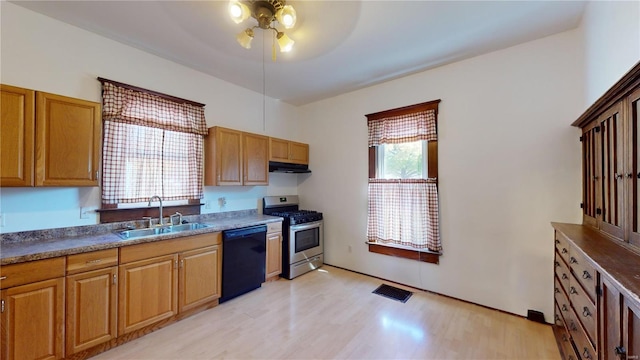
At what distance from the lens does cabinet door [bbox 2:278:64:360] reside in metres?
1.61

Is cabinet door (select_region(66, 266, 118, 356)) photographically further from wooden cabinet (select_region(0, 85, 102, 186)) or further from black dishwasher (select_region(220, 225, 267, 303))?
black dishwasher (select_region(220, 225, 267, 303))

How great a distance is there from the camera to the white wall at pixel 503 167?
2.36 metres

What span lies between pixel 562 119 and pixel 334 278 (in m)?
3.16

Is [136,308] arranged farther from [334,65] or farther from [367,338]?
[334,65]

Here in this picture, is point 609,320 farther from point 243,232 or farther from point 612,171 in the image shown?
point 243,232

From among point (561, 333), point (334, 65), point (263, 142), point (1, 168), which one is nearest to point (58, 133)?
point (1, 168)

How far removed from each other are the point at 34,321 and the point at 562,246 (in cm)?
398

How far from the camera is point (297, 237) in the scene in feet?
12.1

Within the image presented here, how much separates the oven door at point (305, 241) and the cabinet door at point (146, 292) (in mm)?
1534

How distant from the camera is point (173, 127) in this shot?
2.95 meters

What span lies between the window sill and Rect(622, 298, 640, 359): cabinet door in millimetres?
2054

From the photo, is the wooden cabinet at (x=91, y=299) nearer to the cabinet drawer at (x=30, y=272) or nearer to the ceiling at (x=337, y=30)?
the cabinet drawer at (x=30, y=272)

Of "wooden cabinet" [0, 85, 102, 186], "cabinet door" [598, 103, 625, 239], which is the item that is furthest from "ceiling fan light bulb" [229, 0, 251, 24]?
"cabinet door" [598, 103, 625, 239]

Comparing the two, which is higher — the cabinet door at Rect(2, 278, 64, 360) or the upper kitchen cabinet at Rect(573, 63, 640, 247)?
the upper kitchen cabinet at Rect(573, 63, 640, 247)
